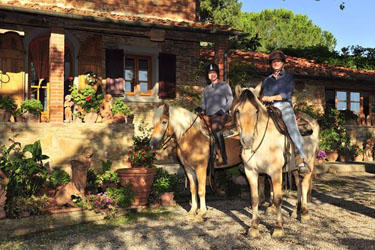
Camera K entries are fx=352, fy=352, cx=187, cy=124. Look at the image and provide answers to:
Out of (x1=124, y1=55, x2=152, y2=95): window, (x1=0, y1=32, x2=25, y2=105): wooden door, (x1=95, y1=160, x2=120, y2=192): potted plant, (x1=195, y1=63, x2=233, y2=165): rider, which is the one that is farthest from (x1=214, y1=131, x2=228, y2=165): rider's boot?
(x1=0, y1=32, x2=25, y2=105): wooden door

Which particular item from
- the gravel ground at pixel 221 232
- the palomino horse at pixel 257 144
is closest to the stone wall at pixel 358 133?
the gravel ground at pixel 221 232

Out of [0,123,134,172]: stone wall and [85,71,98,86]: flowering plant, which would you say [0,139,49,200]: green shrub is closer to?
[0,123,134,172]: stone wall

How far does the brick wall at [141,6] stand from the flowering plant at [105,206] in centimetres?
796

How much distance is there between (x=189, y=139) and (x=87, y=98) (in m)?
4.90

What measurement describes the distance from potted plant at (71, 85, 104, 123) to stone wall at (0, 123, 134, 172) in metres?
1.12

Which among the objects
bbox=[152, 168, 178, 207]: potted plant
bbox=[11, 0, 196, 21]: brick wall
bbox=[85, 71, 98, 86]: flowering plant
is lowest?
bbox=[152, 168, 178, 207]: potted plant

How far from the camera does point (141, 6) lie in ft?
41.7

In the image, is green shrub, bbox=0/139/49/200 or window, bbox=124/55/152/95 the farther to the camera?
window, bbox=124/55/152/95

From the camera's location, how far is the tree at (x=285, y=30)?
35.8 metres

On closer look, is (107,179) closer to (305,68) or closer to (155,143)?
(155,143)

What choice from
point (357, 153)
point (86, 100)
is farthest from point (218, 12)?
point (86, 100)

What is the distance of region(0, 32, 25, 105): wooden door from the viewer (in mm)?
10195

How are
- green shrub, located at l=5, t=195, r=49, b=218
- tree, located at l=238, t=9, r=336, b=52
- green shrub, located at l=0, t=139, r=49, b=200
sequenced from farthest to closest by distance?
tree, located at l=238, t=9, r=336, b=52
green shrub, located at l=0, t=139, r=49, b=200
green shrub, located at l=5, t=195, r=49, b=218

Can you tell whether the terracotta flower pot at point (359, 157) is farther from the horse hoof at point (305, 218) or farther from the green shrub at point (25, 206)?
the green shrub at point (25, 206)
